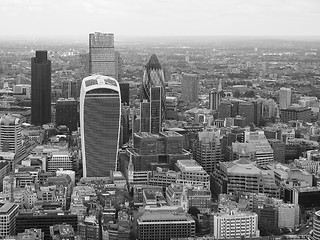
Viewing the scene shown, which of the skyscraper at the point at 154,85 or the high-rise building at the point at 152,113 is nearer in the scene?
the high-rise building at the point at 152,113

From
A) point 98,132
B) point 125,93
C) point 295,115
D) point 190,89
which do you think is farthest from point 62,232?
point 190,89

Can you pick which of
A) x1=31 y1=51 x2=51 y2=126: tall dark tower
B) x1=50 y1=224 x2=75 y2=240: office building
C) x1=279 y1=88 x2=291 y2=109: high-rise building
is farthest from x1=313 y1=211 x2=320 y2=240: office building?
x1=279 y1=88 x2=291 y2=109: high-rise building

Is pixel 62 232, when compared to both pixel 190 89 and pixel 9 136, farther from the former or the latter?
pixel 190 89

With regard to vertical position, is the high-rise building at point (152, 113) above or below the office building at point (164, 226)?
above

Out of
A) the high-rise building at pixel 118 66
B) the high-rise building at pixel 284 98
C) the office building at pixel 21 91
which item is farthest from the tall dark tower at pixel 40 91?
the high-rise building at pixel 284 98

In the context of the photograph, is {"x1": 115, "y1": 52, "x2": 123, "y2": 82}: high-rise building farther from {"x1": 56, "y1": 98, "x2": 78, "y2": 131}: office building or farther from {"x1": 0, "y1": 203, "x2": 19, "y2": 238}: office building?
{"x1": 0, "y1": 203, "x2": 19, "y2": 238}: office building

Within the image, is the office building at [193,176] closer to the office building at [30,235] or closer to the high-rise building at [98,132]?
the high-rise building at [98,132]
